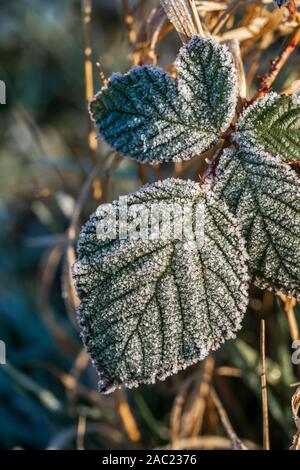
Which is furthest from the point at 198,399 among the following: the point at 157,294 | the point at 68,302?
the point at 157,294

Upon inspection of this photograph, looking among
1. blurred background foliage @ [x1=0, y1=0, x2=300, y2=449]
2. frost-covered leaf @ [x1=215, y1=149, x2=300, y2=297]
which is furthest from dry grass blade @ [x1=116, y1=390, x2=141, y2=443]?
frost-covered leaf @ [x1=215, y1=149, x2=300, y2=297]

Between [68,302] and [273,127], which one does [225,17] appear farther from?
[68,302]

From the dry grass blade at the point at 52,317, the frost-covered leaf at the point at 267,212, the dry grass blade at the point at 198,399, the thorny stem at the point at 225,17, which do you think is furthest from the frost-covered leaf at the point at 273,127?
the dry grass blade at the point at 52,317

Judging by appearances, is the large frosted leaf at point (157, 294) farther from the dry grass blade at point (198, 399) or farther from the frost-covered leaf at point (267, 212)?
the dry grass blade at point (198, 399)

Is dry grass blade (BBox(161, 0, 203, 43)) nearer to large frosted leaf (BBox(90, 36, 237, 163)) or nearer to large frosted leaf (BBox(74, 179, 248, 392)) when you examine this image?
large frosted leaf (BBox(90, 36, 237, 163))

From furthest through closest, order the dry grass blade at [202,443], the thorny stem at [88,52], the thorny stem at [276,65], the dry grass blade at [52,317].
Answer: the dry grass blade at [52,317]
the dry grass blade at [202,443]
the thorny stem at [88,52]
the thorny stem at [276,65]

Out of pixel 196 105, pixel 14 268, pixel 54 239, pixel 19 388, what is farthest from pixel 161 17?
pixel 14 268
